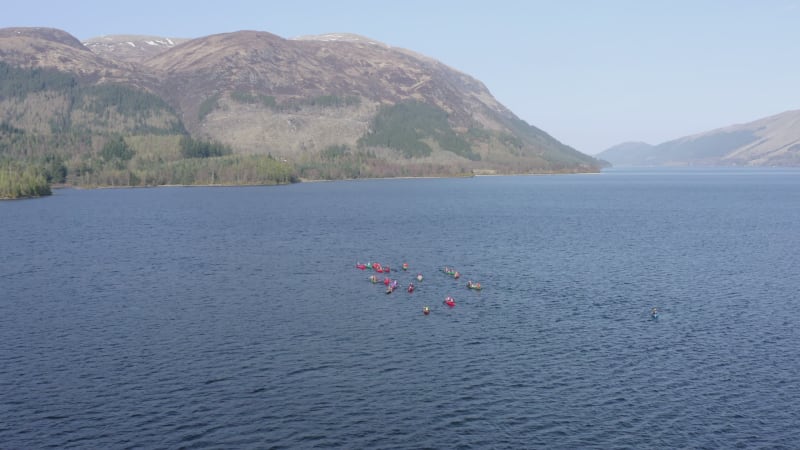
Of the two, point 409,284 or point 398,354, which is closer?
point 398,354

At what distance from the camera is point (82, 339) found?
276 feet

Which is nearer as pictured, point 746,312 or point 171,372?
point 171,372

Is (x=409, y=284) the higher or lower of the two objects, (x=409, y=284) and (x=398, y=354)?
the higher

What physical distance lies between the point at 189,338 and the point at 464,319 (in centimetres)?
3674

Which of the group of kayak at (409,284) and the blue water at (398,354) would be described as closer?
the blue water at (398,354)

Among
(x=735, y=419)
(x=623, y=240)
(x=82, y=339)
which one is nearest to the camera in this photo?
(x=735, y=419)

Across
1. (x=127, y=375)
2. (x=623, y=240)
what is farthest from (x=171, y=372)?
(x=623, y=240)

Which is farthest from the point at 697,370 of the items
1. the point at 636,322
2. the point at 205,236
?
the point at 205,236

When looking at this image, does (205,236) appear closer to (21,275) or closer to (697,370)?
(21,275)

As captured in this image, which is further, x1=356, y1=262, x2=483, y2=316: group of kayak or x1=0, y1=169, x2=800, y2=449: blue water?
x1=356, y1=262, x2=483, y2=316: group of kayak

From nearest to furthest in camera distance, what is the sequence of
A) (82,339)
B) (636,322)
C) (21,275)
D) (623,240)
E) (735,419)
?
(735,419), (82,339), (636,322), (21,275), (623,240)

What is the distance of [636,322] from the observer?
303 ft

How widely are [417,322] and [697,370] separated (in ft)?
120

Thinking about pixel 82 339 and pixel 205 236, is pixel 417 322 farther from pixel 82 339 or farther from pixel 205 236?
pixel 205 236
